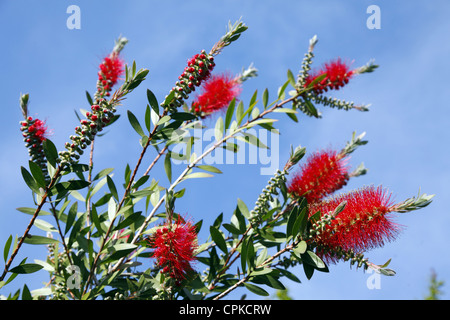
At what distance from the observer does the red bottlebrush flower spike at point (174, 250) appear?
1.87m

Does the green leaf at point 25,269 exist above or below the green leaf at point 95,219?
below

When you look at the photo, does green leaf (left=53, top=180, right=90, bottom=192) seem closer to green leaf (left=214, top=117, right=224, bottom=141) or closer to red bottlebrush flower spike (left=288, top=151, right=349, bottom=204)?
green leaf (left=214, top=117, right=224, bottom=141)

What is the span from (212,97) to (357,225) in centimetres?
125

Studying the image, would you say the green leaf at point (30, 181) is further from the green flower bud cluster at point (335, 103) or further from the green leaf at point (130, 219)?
the green flower bud cluster at point (335, 103)

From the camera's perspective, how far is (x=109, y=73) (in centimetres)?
283

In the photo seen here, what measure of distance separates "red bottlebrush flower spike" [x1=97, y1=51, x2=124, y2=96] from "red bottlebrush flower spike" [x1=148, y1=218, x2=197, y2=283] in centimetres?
120

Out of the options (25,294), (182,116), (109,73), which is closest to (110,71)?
(109,73)

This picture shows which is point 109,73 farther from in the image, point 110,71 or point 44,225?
point 44,225

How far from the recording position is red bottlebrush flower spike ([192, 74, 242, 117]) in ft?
8.79

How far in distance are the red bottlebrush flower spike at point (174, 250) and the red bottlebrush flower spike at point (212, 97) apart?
96 centimetres

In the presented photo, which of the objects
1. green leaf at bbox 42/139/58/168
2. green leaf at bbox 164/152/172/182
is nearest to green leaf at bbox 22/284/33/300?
green leaf at bbox 42/139/58/168

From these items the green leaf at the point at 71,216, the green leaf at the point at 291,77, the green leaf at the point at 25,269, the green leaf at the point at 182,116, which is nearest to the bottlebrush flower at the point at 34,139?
the green leaf at the point at 71,216
